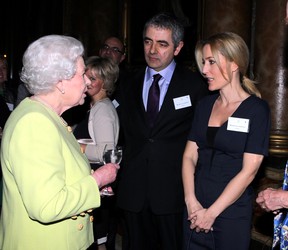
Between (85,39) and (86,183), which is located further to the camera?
(85,39)

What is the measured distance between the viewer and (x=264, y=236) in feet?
14.1

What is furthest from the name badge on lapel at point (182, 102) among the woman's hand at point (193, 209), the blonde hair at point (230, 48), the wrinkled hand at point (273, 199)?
the wrinkled hand at point (273, 199)

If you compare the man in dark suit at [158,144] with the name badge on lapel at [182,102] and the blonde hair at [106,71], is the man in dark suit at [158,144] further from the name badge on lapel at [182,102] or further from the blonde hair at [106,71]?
the blonde hair at [106,71]

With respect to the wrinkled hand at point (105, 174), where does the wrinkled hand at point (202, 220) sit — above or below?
below

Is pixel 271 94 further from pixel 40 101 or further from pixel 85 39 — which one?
pixel 85 39

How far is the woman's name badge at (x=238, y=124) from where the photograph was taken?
2.62 m

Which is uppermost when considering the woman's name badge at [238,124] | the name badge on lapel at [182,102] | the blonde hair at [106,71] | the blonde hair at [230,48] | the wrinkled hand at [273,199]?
the blonde hair at [230,48]

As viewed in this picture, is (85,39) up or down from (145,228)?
up

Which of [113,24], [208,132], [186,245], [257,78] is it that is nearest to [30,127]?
[208,132]

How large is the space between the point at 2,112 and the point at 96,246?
161cm

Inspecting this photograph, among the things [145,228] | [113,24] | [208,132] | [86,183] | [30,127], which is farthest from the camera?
[113,24]

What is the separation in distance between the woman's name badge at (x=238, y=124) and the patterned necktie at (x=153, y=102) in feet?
2.14

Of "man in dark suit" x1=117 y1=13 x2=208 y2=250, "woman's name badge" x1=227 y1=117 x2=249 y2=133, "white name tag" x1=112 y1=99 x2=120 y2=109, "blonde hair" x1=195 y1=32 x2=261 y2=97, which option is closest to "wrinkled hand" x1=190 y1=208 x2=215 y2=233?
"man in dark suit" x1=117 y1=13 x2=208 y2=250

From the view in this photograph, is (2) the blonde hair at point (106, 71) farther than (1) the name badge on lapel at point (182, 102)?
Yes
